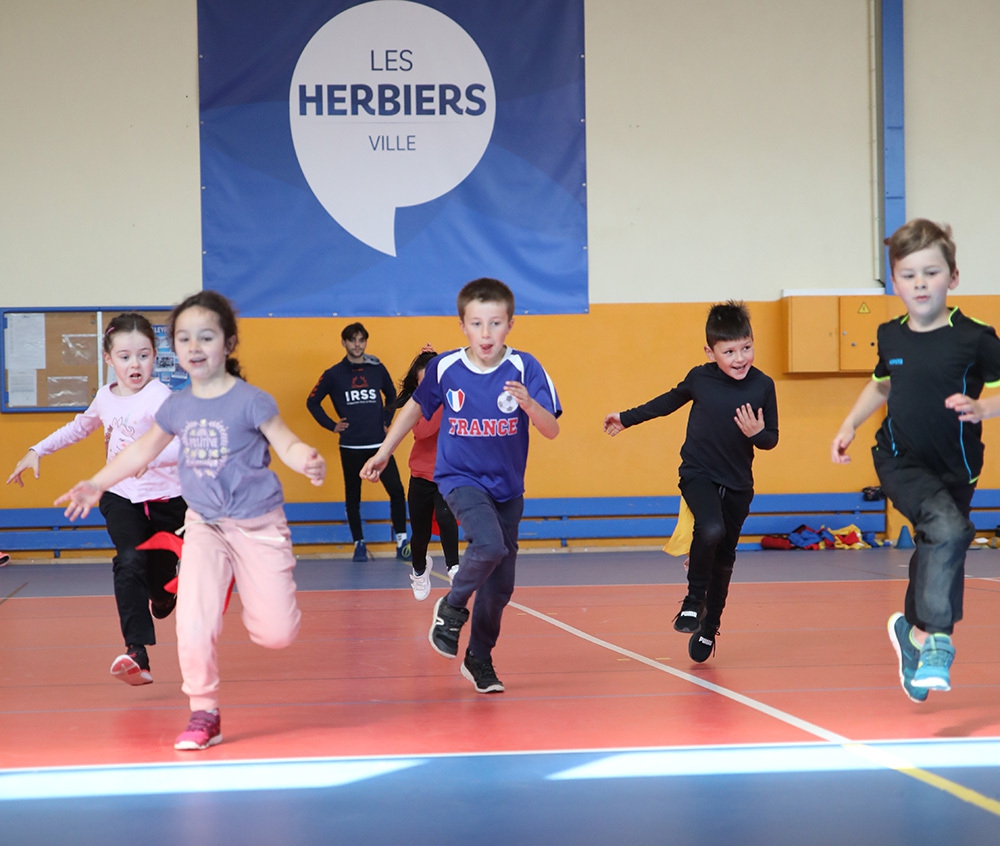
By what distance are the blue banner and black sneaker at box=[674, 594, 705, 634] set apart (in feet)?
20.0

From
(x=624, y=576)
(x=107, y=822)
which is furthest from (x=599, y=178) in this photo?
(x=107, y=822)

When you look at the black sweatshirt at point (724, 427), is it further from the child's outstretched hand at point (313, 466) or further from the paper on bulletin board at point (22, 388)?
the paper on bulletin board at point (22, 388)

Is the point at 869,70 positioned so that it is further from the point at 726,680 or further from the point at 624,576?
the point at 726,680

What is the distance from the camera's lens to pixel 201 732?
3.16 m

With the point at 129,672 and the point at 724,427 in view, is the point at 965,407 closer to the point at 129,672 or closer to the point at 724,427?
the point at 724,427

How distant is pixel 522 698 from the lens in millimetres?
3861

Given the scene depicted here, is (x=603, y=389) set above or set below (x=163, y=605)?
above

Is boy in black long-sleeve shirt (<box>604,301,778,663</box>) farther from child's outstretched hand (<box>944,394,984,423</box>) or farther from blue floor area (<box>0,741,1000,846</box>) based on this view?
blue floor area (<box>0,741,1000,846</box>)

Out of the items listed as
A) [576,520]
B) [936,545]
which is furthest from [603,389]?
[936,545]

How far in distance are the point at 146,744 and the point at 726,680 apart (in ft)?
7.04

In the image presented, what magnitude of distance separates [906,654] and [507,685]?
1.48m

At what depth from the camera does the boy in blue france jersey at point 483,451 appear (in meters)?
3.99

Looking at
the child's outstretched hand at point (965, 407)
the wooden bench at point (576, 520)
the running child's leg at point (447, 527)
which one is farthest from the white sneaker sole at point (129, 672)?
the wooden bench at point (576, 520)

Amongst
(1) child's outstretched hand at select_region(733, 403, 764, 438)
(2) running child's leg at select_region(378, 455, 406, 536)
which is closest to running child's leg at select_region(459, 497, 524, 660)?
(1) child's outstretched hand at select_region(733, 403, 764, 438)
